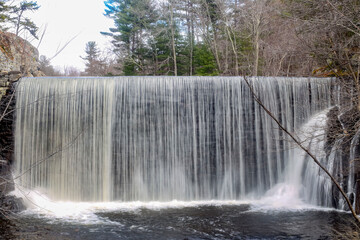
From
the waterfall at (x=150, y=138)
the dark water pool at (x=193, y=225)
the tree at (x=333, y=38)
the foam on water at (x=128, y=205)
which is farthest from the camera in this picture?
the waterfall at (x=150, y=138)

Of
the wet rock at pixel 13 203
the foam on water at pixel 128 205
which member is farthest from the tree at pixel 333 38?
the wet rock at pixel 13 203

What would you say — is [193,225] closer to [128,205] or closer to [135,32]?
[128,205]

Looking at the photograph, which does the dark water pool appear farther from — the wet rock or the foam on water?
the wet rock

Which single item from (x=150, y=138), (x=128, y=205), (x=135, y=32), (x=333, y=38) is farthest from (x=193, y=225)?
(x=135, y=32)

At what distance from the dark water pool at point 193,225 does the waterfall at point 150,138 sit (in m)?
1.40

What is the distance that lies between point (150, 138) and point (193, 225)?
10.9 ft

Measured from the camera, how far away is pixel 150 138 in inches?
384

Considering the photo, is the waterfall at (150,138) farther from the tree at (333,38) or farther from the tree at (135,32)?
the tree at (135,32)

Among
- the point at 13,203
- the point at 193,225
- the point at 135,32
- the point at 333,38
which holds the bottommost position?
the point at 193,225

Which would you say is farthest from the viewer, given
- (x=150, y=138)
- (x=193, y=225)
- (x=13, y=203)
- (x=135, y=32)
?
(x=135, y=32)

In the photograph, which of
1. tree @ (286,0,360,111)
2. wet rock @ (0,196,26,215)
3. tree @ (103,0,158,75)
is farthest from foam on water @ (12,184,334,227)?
tree @ (103,0,158,75)

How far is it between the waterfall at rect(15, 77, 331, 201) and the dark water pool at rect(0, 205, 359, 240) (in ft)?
4.60

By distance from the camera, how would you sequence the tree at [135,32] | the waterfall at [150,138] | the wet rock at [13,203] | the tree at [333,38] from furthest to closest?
the tree at [135,32] → the waterfall at [150,138] → the wet rock at [13,203] → the tree at [333,38]

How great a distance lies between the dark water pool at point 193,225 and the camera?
6562mm
